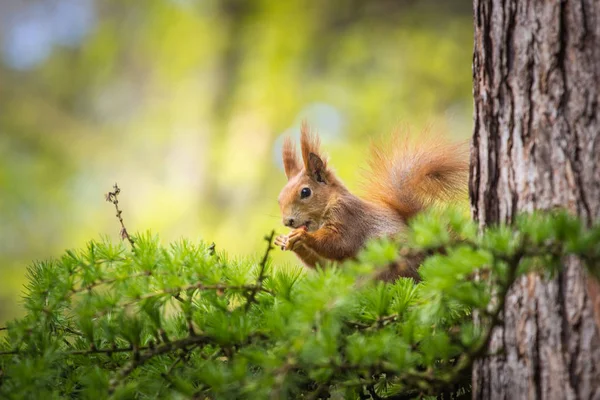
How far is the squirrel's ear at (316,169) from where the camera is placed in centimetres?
→ 165

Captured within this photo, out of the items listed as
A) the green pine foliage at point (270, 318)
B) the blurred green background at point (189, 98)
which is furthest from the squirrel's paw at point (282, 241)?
the blurred green background at point (189, 98)

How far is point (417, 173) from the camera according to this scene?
4.99 ft

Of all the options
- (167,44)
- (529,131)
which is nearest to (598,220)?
(529,131)

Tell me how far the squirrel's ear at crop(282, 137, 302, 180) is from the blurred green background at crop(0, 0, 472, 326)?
220 cm

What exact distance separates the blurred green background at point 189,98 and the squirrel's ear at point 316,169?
2.32 m

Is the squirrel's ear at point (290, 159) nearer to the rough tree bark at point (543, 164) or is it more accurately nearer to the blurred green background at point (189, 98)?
the rough tree bark at point (543, 164)

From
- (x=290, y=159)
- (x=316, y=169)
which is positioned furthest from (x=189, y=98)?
(x=316, y=169)

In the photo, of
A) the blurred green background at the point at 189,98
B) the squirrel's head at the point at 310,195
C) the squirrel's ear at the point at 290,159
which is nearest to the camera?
the squirrel's head at the point at 310,195

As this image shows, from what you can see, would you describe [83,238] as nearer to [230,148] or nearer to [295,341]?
[230,148]

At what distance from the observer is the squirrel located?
1498mm

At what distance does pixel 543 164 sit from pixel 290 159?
3.27 feet

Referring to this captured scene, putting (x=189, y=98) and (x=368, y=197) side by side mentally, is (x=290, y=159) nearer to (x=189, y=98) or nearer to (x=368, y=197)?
(x=368, y=197)

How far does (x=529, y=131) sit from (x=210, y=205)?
12.3ft

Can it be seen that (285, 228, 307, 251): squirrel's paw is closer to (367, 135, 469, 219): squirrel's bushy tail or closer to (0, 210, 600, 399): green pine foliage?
(367, 135, 469, 219): squirrel's bushy tail
